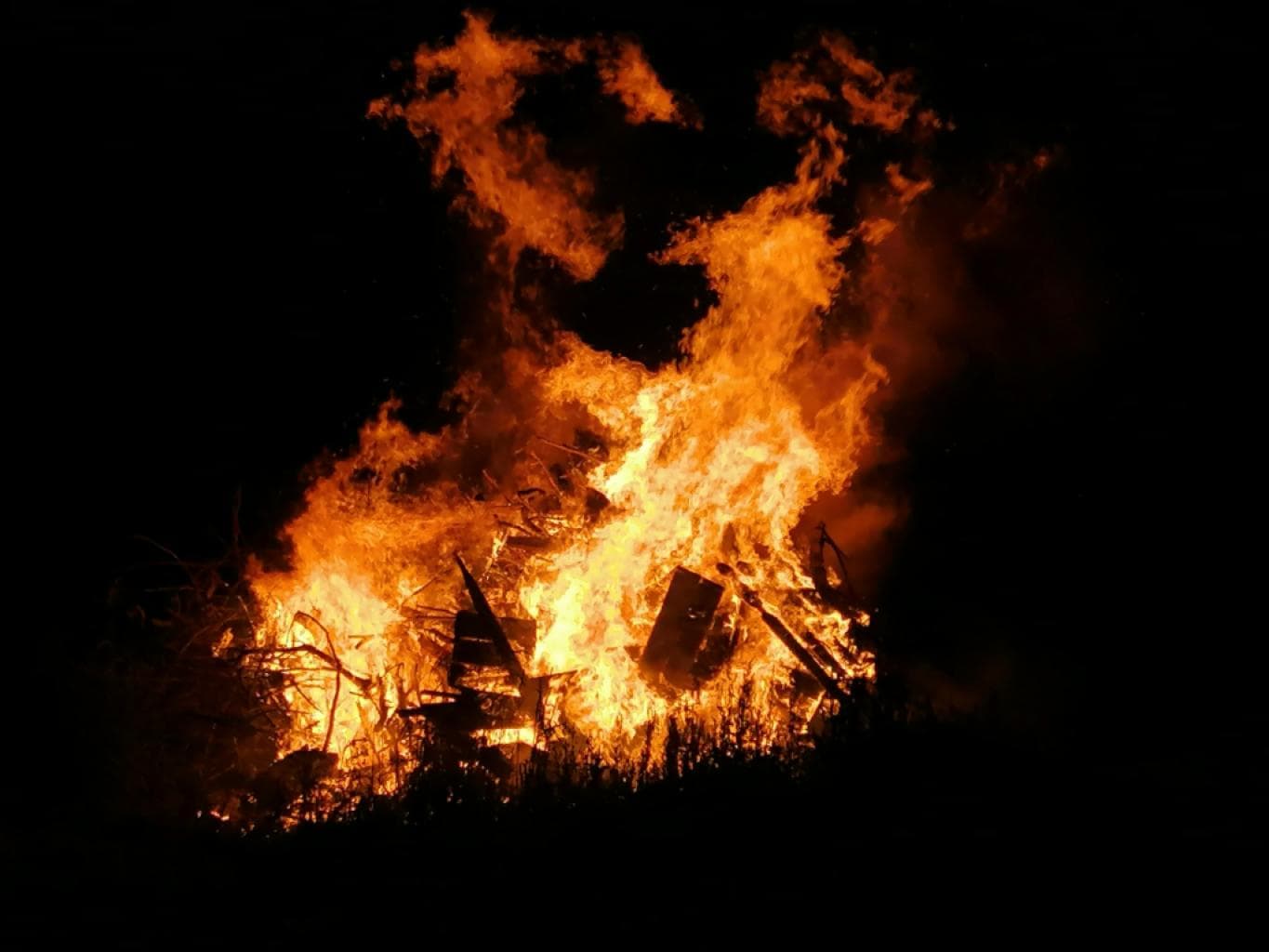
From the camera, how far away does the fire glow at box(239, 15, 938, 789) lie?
6.84 m

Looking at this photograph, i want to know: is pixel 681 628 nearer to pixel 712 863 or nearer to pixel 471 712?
pixel 471 712

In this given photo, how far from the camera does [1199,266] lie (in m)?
8.86

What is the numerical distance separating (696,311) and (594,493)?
102 inches

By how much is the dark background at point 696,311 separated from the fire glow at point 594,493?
0.42 metres

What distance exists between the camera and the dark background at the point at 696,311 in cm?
870

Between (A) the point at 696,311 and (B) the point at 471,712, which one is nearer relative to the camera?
(B) the point at 471,712

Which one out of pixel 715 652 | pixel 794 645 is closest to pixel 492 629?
pixel 715 652

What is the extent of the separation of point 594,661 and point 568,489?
1.57 m

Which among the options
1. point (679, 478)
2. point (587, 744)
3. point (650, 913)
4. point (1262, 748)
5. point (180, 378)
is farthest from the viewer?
point (180, 378)

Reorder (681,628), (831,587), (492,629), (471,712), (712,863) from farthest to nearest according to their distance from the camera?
(831,587)
(681,628)
(492,629)
(471,712)
(712,863)

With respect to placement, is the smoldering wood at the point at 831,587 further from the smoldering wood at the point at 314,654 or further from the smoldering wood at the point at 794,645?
the smoldering wood at the point at 314,654

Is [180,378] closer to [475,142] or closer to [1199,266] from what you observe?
[475,142]

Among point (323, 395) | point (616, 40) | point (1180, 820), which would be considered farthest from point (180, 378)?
point (1180, 820)

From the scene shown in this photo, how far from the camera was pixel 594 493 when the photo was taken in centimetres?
781
